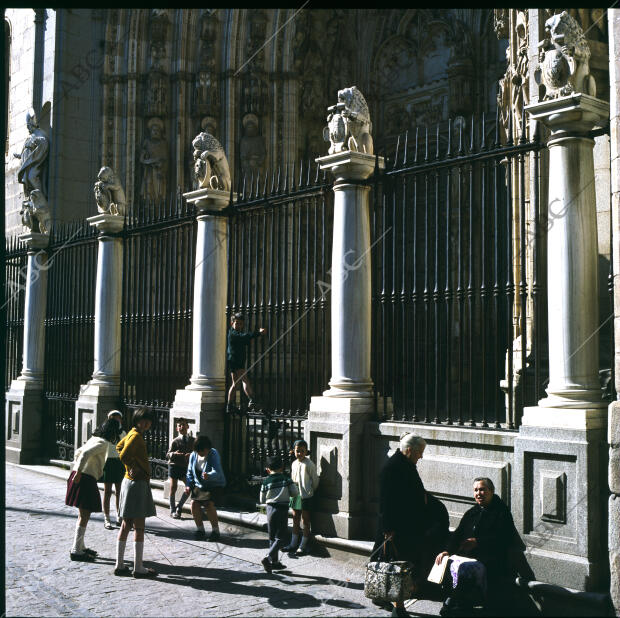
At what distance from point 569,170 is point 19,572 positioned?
5.58 metres

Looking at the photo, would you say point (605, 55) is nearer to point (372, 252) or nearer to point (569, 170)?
point (569, 170)

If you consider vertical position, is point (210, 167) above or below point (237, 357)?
above

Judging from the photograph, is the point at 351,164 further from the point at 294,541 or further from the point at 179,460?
the point at 179,460

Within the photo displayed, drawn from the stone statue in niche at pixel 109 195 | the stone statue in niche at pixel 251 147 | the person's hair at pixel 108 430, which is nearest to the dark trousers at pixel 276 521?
the person's hair at pixel 108 430

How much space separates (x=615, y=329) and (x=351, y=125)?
3378mm

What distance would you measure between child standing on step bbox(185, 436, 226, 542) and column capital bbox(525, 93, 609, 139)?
4533 mm

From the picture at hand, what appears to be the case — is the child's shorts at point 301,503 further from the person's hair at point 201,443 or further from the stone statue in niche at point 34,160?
the stone statue in niche at point 34,160

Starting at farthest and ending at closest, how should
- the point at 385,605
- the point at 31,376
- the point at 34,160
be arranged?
the point at 34,160, the point at 31,376, the point at 385,605

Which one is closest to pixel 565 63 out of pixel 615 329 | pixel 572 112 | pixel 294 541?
pixel 572 112

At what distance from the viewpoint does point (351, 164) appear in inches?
309

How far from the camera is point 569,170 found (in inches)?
242

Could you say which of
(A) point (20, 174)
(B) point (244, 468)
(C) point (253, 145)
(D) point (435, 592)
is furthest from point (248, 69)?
(D) point (435, 592)

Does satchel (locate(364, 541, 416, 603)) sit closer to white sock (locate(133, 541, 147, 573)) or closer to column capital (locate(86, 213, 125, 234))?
white sock (locate(133, 541, 147, 573))

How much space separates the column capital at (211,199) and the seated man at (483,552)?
5166mm
